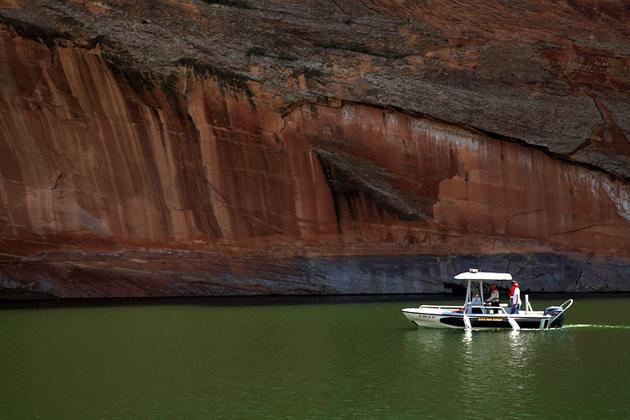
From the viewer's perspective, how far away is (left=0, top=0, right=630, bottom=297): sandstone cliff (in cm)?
3300

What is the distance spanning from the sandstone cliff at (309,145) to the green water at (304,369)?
910 cm

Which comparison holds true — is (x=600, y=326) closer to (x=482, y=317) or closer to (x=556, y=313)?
(x=556, y=313)

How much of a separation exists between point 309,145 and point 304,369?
19.3m

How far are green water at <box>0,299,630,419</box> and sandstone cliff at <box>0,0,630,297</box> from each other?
9097 millimetres

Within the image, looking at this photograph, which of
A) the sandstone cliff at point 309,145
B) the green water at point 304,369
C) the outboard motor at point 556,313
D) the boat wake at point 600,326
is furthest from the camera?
the sandstone cliff at point 309,145

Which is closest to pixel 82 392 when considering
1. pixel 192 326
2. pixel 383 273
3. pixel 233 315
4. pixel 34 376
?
pixel 34 376

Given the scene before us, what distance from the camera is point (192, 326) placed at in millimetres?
23688

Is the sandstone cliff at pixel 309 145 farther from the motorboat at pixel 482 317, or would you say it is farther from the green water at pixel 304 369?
the motorboat at pixel 482 317

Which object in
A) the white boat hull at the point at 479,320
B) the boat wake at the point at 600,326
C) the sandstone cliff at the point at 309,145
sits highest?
the sandstone cliff at the point at 309,145

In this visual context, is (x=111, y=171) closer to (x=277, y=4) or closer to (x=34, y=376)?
(x=277, y=4)

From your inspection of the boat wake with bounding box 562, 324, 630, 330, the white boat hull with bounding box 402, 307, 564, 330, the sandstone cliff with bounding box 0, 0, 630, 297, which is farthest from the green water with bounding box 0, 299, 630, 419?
the sandstone cliff with bounding box 0, 0, 630, 297

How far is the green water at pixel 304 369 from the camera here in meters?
13.2

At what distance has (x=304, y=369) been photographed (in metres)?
16.4

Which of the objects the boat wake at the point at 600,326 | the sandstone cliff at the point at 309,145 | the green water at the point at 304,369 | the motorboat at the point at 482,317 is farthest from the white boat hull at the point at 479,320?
the sandstone cliff at the point at 309,145
